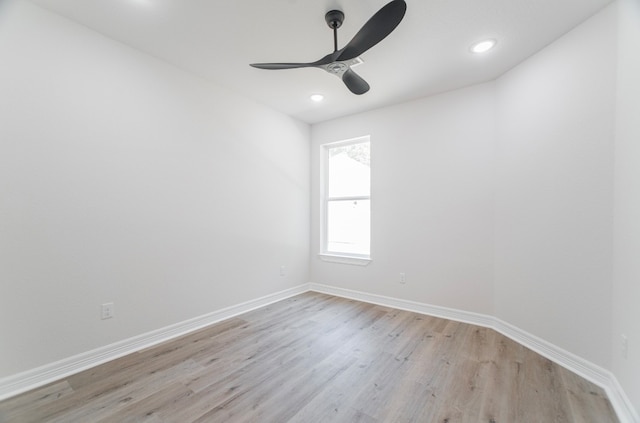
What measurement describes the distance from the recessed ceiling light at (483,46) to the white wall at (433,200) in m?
0.68

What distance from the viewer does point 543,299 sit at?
7.58 ft

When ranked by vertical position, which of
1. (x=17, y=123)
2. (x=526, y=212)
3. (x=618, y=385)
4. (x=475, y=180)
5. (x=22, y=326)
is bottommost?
(x=618, y=385)

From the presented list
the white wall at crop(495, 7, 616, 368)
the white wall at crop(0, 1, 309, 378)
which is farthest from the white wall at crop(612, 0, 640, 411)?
the white wall at crop(0, 1, 309, 378)

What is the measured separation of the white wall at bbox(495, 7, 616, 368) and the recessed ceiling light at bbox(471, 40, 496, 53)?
0.48 m

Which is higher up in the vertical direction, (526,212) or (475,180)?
(475,180)

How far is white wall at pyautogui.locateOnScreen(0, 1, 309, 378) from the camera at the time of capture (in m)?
1.81

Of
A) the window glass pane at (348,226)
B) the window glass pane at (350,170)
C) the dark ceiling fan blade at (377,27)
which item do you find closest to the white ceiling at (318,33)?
the dark ceiling fan blade at (377,27)

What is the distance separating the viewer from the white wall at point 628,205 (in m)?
1.54

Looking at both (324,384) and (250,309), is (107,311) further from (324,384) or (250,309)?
(324,384)

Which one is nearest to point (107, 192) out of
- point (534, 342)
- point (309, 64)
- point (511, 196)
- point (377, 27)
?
point (309, 64)

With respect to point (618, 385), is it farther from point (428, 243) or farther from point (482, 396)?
point (428, 243)

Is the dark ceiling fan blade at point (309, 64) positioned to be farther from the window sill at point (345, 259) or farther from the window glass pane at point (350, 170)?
the window sill at point (345, 259)

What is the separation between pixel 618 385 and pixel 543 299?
0.71 metres

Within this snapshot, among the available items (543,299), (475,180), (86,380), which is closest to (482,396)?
(543,299)
